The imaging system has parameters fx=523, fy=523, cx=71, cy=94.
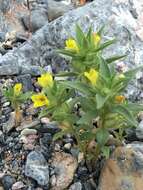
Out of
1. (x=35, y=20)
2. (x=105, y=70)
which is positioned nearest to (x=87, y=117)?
(x=105, y=70)

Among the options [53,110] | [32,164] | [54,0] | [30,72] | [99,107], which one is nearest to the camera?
[99,107]

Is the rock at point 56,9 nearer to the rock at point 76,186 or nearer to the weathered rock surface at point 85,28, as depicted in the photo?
the weathered rock surface at point 85,28

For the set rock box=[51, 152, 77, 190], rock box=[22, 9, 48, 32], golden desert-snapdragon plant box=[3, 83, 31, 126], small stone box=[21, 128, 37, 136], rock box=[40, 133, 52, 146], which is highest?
rock box=[22, 9, 48, 32]

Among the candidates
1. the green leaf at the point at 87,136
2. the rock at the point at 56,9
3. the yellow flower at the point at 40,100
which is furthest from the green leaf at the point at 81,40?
the rock at the point at 56,9

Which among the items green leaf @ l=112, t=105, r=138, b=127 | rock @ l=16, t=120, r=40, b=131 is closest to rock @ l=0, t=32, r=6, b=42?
rock @ l=16, t=120, r=40, b=131

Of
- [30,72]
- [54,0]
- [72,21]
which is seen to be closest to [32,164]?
[30,72]

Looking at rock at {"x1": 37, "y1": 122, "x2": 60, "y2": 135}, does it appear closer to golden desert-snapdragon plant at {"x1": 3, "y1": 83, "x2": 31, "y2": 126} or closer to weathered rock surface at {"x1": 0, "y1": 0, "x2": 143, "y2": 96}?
golden desert-snapdragon plant at {"x1": 3, "y1": 83, "x2": 31, "y2": 126}

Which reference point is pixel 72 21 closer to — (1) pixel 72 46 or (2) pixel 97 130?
(1) pixel 72 46
